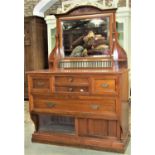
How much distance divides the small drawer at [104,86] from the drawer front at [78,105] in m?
0.11

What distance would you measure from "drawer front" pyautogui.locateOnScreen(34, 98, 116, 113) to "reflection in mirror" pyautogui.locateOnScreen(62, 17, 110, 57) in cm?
83

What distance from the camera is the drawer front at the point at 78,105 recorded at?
245cm

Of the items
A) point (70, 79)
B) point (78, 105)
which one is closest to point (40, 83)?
point (70, 79)

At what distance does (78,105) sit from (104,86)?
1.29 ft

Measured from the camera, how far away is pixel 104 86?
Answer: 2.44 meters

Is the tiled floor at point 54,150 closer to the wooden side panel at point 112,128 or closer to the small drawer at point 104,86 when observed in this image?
the wooden side panel at point 112,128

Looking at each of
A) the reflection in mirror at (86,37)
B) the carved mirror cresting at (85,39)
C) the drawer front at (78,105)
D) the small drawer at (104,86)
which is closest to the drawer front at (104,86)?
the small drawer at (104,86)

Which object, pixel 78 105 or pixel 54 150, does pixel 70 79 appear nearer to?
pixel 78 105

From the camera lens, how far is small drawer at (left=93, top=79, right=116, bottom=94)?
7.92ft
